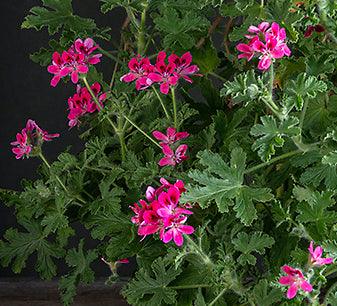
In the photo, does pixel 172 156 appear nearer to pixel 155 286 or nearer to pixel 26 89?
pixel 155 286

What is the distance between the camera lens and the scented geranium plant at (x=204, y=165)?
3.85 ft

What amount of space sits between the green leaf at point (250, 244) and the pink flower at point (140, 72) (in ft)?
1.02

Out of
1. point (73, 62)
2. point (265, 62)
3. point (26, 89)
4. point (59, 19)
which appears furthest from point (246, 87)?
point (26, 89)

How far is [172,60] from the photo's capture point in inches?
53.9

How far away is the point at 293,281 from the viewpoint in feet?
3.66

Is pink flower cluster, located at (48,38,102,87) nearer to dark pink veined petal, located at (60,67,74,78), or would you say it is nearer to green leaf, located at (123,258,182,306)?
dark pink veined petal, located at (60,67,74,78)

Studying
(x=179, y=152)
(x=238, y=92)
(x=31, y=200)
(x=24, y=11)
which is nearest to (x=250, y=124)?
(x=179, y=152)

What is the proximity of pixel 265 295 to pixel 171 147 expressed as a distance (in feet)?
0.98

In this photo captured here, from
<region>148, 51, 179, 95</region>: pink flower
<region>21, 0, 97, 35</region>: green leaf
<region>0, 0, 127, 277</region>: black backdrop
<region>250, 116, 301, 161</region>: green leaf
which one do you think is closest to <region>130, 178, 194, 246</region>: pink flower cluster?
<region>250, 116, 301, 161</region>: green leaf

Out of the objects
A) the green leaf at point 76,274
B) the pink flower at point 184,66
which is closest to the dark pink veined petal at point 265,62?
the pink flower at point 184,66

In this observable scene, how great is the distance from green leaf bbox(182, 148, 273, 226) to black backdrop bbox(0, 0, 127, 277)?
1.23 meters

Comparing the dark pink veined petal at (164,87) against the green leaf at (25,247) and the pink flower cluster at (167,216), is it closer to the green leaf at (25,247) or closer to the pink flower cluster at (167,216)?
the pink flower cluster at (167,216)

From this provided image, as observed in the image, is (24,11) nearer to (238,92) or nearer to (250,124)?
→ (250,124)

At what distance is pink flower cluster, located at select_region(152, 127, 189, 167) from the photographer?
4.42 feet
